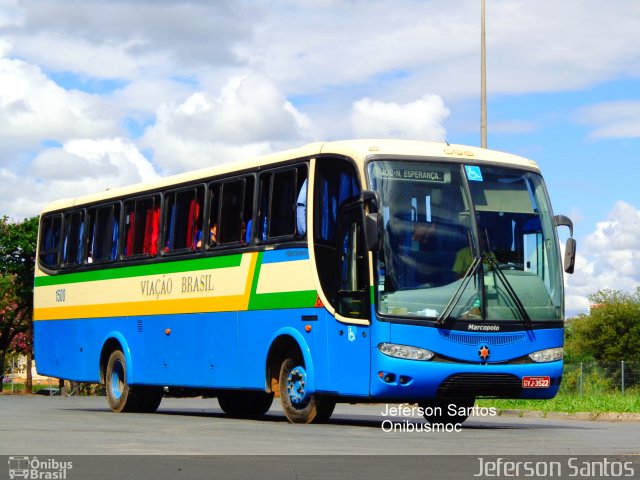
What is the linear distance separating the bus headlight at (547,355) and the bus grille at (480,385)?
42 cm

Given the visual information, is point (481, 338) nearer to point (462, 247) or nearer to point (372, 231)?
point (462, 247)

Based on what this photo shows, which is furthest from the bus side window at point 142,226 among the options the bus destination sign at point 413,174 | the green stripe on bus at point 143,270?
the bus destination sign at point 413,174

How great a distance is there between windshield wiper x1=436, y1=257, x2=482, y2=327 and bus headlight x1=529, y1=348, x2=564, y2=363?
1.32 meters

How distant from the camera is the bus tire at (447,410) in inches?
765

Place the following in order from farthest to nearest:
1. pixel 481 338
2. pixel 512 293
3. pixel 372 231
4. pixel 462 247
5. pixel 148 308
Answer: pixel 148 308, pixel 512 293, pixel 462 247, pixel 481 338, pixel 372 231

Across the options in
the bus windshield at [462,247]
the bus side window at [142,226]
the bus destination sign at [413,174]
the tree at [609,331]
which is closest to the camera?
the bus windshield at [462,247]

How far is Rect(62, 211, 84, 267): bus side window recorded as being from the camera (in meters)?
25.5

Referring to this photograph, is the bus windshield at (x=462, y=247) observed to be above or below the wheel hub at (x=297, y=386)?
above

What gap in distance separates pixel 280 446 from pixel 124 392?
33.6 ft

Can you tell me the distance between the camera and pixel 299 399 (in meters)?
18.8
